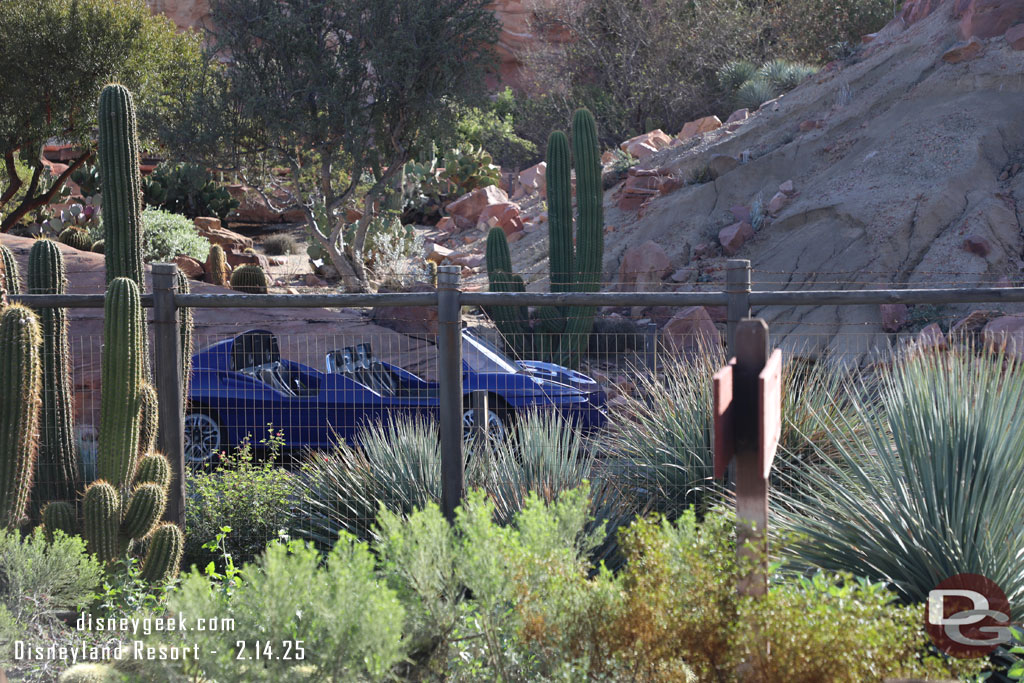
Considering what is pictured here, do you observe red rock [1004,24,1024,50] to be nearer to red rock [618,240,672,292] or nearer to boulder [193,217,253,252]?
red rock [618,240,672,292]

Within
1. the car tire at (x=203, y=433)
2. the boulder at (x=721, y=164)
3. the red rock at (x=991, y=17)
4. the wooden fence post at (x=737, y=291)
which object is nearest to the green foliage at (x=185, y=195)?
the boulder at (x=721, y=164)

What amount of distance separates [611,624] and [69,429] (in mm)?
4455

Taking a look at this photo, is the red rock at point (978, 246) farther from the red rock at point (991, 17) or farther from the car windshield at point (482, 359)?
the car windshield at point (482, 359)

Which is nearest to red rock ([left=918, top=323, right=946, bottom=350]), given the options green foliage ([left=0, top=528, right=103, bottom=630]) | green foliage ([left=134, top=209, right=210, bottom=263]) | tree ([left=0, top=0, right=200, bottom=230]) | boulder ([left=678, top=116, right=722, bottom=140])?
green foliage ([left=0, top=528, right=103, bottom=630])

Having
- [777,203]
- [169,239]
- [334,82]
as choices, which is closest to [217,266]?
[169,239]

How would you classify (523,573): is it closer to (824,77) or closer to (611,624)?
(611,624)

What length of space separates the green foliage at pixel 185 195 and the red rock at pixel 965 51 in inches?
803

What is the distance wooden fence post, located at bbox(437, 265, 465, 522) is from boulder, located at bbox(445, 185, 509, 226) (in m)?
23.3

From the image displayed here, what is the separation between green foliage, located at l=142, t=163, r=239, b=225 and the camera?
2840 centimetres

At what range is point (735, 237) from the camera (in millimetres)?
17875

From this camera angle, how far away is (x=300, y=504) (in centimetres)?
A: 584

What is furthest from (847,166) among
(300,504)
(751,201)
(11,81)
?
(11,81)

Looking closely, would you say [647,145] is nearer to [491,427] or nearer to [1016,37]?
[1016,37]

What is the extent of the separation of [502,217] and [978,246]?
14053mm
